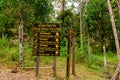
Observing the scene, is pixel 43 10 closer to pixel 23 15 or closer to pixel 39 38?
pixel 23 15

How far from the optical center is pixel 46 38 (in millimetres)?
14578

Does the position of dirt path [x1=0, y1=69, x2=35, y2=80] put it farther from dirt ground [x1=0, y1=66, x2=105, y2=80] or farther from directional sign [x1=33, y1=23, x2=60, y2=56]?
directional sign [x1=33, y1=23, x2=60, y2=56]

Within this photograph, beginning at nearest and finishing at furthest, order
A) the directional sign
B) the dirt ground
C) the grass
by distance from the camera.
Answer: the dirt ground < the directional sign < the grass

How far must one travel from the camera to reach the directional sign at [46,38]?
1455 cm

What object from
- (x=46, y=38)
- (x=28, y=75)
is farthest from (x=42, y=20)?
(x=28, y=75)

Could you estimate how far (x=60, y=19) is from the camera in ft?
102

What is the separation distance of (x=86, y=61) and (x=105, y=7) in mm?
4192

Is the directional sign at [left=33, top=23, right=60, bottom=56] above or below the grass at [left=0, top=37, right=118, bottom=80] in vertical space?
above

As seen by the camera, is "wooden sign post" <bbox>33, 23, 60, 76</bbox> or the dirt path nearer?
the dirt path

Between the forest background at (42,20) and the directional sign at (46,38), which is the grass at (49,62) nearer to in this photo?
the forest background at (42,20)

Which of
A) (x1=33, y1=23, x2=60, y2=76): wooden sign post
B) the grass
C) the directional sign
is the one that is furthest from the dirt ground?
the directional sign

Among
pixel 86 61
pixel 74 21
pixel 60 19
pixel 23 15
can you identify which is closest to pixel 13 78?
pixel 23 15

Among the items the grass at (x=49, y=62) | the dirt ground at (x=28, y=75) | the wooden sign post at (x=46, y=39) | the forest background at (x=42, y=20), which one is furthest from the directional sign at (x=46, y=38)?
the forest background at (x=42, y=20)

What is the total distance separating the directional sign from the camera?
573 inches
